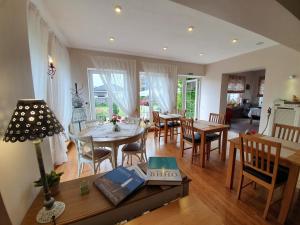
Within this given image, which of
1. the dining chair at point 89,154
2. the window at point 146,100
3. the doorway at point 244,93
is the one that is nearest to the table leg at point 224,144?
the dining chair at point 89,154

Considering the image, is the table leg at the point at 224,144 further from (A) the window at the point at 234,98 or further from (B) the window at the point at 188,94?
(A) the window at the point at 234,98

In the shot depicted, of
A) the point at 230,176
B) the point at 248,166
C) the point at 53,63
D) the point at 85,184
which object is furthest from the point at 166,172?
the point at 53,63

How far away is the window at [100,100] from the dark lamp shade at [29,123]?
361 cm

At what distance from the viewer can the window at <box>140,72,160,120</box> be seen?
15.9 ft

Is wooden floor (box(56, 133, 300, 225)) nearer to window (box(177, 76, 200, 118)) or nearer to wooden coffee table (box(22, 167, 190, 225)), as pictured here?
wooden coffee table (box(22, 167, 190, 225))

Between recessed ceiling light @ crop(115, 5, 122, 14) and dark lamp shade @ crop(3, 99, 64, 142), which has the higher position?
recessed ceiling light @ crop(115, 5, 122, 14)

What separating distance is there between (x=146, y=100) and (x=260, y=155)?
12.5 ft

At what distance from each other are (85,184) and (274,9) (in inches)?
94.6

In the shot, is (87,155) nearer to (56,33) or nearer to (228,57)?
(56,33)

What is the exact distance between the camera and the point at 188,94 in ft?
19.5

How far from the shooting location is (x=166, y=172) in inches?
42.7

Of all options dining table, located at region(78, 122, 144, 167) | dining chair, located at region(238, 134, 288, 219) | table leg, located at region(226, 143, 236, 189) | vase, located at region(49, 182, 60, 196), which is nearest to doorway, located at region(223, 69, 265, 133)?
table leg, located at region(226, 143, 236, 189)

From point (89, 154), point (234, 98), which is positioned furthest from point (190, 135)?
point (234, 98)

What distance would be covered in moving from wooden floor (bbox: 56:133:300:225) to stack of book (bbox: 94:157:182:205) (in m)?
0.23
